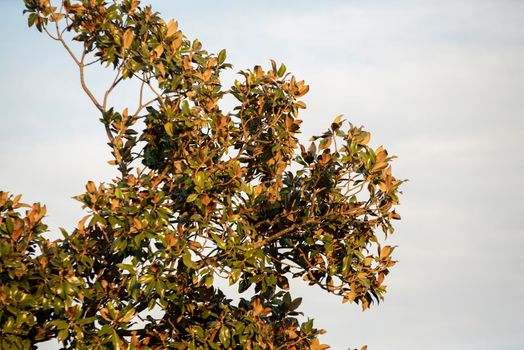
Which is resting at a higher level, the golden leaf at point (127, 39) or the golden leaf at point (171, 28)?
the golden leaf at point (171, 28)

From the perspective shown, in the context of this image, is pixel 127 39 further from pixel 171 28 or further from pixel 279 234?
pixel 279 234

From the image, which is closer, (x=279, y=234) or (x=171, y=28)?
(x=279, y=234)

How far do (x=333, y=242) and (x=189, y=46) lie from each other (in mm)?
4165

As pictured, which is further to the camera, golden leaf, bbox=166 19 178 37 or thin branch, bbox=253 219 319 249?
Result: golden leaf, bbox=166 19 178 37

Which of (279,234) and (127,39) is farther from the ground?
(127,39)

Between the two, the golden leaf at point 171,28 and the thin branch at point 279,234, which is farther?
the golden leaf at point 171,28

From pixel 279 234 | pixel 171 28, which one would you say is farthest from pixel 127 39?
pixel 279 234

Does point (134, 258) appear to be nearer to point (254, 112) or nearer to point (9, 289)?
point (9, 289)

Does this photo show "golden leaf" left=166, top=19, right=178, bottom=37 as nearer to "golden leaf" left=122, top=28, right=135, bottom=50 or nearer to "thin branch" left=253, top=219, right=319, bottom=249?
"golden leaf" left=122, top=28, right=135, bottom=50

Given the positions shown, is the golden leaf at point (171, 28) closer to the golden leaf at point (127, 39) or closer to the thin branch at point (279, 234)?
the golden leaf at point (127, 39)

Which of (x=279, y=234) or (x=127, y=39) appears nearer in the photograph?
(x=279, y=234)

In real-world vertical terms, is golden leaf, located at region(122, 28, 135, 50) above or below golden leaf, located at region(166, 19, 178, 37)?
below

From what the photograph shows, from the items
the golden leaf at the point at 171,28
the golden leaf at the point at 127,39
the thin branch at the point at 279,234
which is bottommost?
the thin branch at the point at 279,234

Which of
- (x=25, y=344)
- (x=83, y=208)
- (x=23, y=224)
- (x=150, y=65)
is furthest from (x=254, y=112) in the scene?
(x=25, y=344)
